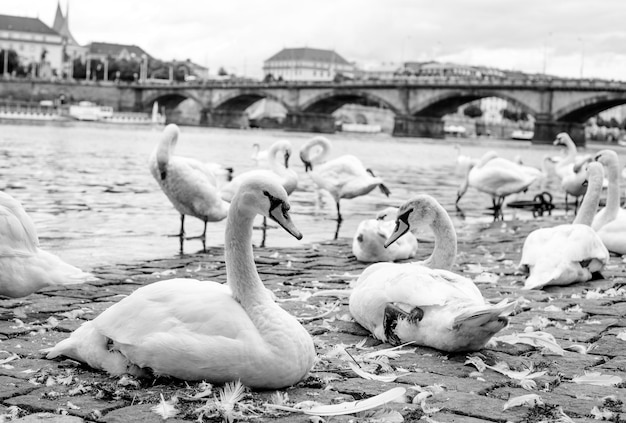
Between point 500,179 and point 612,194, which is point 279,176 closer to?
point 500,179

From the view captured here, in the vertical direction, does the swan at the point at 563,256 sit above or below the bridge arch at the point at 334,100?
below

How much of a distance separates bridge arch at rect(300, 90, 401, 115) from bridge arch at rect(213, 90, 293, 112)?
88.5 inches

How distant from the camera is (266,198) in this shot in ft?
11.1

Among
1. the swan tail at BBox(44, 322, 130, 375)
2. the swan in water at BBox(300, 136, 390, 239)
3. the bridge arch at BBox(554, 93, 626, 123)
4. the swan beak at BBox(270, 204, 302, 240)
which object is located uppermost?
the bridge arch at BBox(554, 93, 626, 123)

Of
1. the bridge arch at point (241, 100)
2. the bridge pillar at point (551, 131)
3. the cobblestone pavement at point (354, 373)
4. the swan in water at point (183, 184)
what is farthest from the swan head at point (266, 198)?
the bridge arch at point (241, 100)

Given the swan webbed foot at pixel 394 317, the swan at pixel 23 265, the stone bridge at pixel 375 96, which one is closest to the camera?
the swan webbed foot at pixel 394 317

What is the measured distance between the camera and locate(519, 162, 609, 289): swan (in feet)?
19.1


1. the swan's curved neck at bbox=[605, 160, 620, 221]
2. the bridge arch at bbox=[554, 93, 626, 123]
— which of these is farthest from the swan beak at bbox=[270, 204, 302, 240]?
the bridge arch at bbox=[554, 93, 626, 123]

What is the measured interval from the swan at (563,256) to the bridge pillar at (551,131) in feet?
193

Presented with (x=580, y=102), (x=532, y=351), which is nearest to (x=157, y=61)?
(x=580, y=102)

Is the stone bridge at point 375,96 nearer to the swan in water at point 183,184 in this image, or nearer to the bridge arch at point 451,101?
the bridge arch at point 451,101

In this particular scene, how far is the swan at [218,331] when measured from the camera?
10.4 feet

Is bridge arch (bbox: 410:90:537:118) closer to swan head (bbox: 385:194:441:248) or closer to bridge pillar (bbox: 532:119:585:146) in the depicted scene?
bridge pillar (bbox: 532:119:585:146)

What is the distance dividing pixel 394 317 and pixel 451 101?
6949 centimetres
